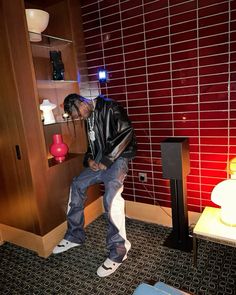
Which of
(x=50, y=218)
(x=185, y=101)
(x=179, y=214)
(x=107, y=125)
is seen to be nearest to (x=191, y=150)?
(x=185, y=101)

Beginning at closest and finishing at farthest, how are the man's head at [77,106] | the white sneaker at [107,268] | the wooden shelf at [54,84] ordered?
the white sneaker at [107,268]
the man's head at [77,106]
the wooden shelf at [54,84]

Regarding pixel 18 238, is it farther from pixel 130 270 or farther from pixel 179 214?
pixel 179 214

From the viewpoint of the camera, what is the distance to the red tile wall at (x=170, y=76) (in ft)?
6.17

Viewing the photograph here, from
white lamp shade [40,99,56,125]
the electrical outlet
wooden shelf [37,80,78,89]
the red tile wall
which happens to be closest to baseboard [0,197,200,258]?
the red tile wall

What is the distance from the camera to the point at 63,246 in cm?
211

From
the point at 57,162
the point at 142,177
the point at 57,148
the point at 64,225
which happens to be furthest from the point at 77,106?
the point at 64,225

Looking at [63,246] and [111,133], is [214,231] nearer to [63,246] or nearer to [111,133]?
[111,133]

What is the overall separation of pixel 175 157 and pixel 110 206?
0.67 m

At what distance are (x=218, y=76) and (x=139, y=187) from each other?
1.34 metres

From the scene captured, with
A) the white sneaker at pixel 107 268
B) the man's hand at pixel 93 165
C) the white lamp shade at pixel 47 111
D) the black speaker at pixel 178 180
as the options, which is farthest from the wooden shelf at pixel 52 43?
the white sneaker at pixel 107 268

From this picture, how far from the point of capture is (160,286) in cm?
101

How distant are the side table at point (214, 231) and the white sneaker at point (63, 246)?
3.56ft

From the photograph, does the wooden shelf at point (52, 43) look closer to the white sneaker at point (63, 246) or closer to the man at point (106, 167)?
the man at point (106, 167)

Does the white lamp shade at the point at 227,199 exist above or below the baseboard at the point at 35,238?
above
